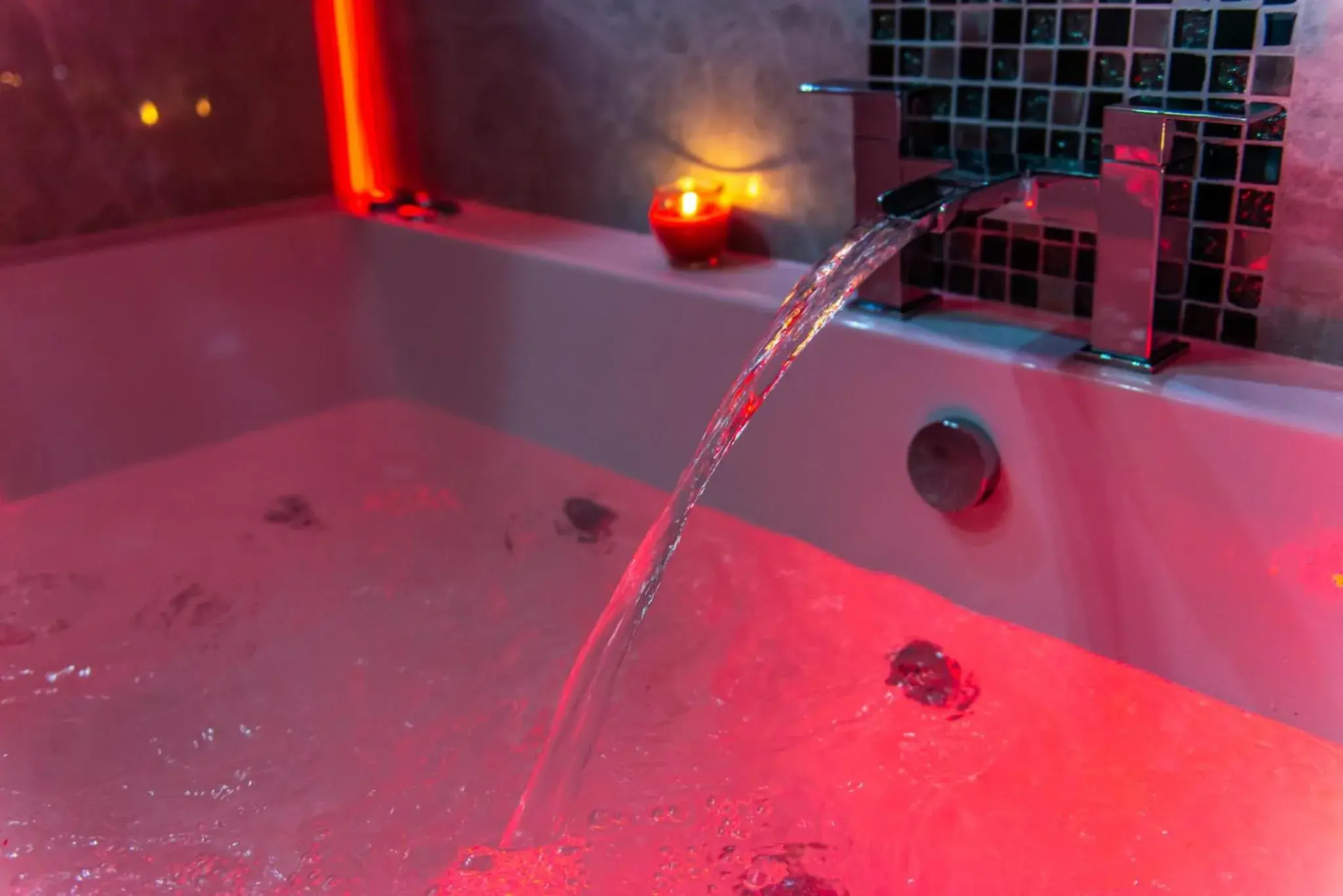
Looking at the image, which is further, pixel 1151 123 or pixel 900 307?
pixel 900 307

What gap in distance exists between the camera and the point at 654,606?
3.84ft

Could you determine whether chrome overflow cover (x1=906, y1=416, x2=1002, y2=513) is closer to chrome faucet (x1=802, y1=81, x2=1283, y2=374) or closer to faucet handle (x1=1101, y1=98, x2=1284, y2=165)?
chrome faucet (x1=802, y1=81, x2=1283, y2=374)

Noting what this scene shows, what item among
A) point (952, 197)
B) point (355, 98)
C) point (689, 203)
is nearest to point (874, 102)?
point (952, 197)

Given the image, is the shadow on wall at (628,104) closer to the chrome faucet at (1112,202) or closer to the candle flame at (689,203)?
the candle flame at (689,203)

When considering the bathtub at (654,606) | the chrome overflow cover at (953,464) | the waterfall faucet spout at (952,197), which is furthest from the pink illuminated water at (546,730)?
the waterfall faucet spout at (952,197)

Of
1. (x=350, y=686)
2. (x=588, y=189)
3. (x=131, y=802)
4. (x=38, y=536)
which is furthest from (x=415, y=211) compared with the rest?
(x=131, y=802)

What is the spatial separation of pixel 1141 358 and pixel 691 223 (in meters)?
0.53

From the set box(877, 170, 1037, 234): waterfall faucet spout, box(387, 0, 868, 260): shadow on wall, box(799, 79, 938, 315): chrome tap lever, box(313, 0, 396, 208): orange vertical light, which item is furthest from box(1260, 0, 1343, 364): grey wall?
box(313, 0, 396, 208): orange vertical light

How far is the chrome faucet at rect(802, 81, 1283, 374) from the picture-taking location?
93 cm

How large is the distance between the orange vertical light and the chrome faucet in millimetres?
1015

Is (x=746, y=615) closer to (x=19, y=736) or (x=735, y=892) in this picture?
(x=735, y=892)

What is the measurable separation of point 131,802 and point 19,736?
0.52 feet

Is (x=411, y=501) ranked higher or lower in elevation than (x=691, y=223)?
lower

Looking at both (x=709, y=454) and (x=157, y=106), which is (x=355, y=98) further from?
(x=709, y=454)
